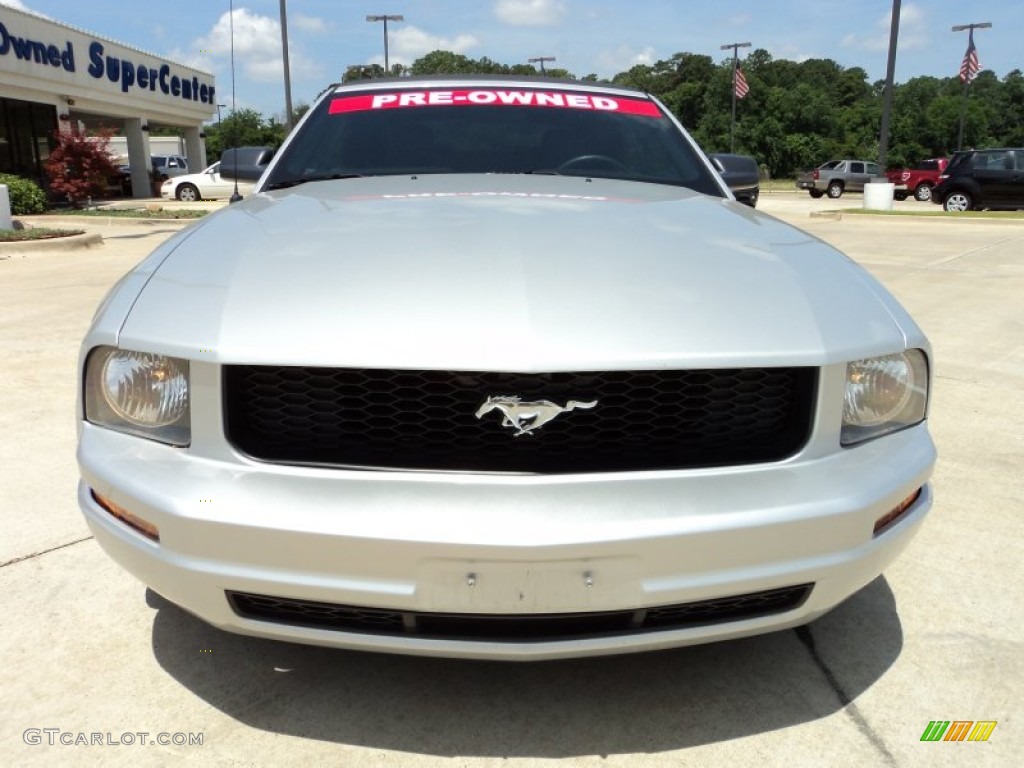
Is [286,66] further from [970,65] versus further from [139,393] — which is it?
[970,65]

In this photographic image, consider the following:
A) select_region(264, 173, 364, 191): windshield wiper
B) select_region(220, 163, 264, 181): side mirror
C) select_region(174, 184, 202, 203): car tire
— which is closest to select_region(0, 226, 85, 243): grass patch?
select_region(220, 163, 264, 181): side mirror

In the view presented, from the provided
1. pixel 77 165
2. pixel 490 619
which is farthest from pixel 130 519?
pixel 77 165

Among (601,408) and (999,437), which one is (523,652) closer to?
(601,408)

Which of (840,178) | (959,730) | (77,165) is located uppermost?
(840,178)

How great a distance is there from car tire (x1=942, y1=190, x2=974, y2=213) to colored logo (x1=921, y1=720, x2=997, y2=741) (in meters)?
20.6

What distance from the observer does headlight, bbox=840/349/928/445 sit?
1701 mm

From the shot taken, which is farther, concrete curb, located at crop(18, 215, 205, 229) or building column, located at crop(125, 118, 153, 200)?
building column, located at crop(125, 118, 153, 200)

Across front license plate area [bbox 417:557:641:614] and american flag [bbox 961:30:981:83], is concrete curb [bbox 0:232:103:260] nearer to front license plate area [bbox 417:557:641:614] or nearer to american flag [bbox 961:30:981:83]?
front license plate area [bbox 417:557:641:614]

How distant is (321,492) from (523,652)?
0.48 m

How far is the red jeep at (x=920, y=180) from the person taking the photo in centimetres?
3006

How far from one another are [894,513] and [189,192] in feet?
86.0

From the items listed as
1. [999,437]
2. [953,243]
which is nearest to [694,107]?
[953,243]

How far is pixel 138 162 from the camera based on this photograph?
2756 centimetres

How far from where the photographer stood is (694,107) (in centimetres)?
8050
